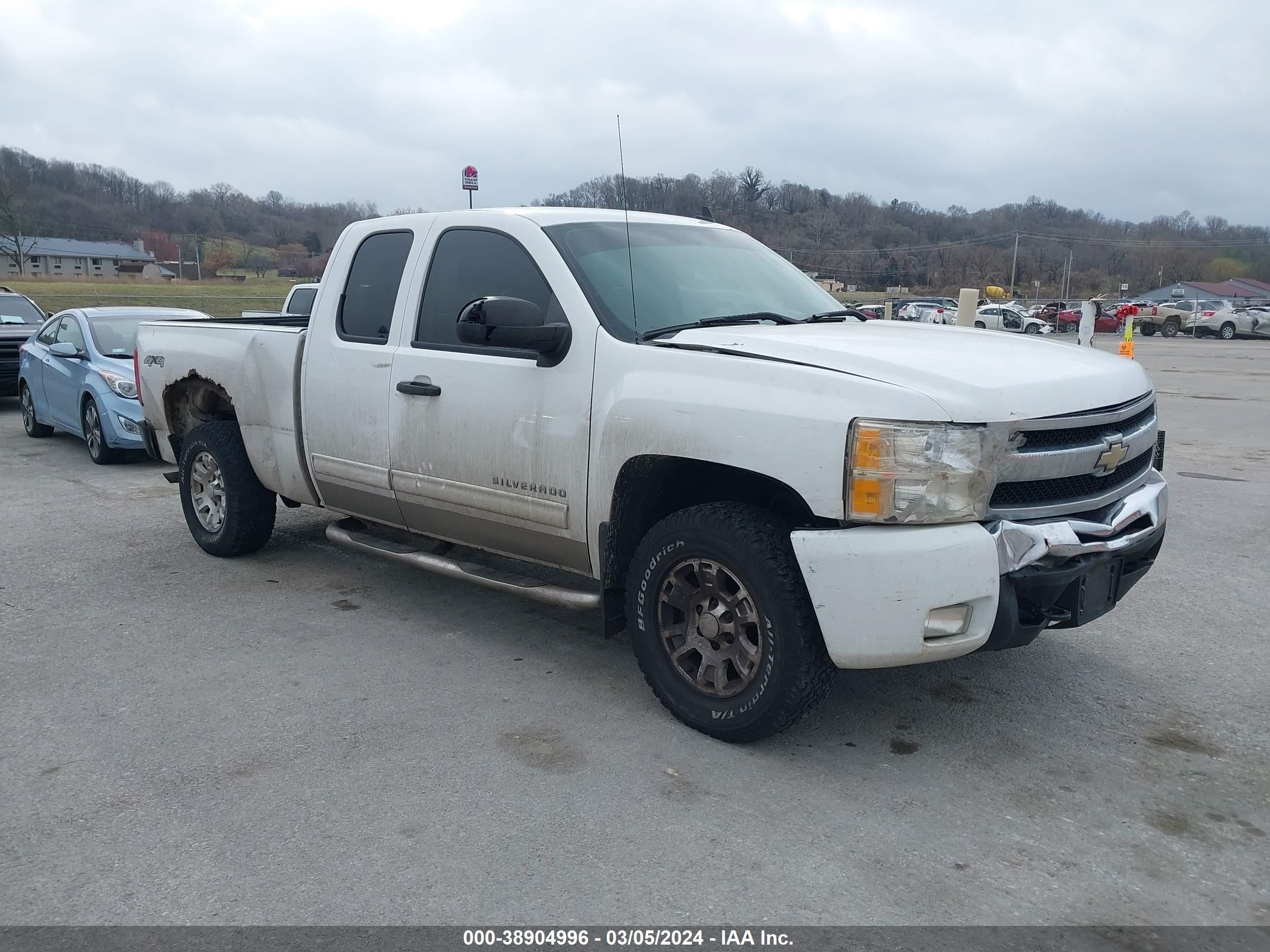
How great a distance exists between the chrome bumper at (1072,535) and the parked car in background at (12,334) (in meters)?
13.4

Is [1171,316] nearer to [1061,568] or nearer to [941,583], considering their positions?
[1061,568]

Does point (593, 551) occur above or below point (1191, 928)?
above

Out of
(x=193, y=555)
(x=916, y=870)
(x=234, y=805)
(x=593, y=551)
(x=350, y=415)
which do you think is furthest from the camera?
(x=193, y=555)

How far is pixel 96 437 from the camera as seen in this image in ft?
33.2

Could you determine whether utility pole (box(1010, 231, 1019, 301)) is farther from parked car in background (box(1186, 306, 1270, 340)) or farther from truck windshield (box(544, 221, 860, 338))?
truck windshield (box(544, 221, 860, 338))

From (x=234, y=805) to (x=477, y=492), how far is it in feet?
5.50

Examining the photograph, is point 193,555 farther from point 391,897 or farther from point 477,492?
point 391,897

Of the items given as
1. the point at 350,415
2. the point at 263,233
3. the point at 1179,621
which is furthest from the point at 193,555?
the point at 263,233

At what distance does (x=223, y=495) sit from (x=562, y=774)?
3.63 meters

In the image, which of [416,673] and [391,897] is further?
[416,673]

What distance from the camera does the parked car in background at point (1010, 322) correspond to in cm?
4809

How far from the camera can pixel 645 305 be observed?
4270mm

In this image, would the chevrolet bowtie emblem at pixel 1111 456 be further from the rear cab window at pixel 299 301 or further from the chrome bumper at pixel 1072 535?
the rear cab window at pixel 299 301

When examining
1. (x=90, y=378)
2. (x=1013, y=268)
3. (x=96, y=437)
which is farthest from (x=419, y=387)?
(x=1013, y=268)
